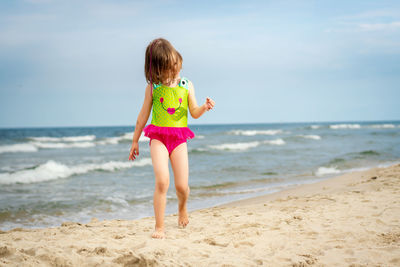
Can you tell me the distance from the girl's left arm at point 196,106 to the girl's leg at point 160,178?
48cm

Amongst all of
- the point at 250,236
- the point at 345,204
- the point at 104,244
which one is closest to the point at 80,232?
the point at 104,244

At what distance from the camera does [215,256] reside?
2998mm

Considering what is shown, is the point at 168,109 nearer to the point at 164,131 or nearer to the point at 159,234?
the point at 164,131

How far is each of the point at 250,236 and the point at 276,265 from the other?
79 centimetres

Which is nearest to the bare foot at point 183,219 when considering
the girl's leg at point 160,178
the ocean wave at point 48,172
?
the girl's leg at point 160,178

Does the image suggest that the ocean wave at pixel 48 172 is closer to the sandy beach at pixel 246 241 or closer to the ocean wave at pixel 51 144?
the sandy beach at pixel 246 241

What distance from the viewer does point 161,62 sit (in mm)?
3613

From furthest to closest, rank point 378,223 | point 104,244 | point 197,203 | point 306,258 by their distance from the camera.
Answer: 1. point 197,203
2. point 378,223
3. point 104,244
4. point 306,258

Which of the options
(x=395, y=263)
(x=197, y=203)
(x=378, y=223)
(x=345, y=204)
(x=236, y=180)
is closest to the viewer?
(x=395, y=263)

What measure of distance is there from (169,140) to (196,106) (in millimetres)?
462

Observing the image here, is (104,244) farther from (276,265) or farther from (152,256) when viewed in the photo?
(276,265)

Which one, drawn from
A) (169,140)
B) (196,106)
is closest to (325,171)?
(196,106)

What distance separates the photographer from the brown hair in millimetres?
3592

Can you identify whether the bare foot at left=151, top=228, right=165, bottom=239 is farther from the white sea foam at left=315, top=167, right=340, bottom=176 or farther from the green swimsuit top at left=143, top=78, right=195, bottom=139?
the white sea foam at left=315, top=167, right=340, bottom=176
